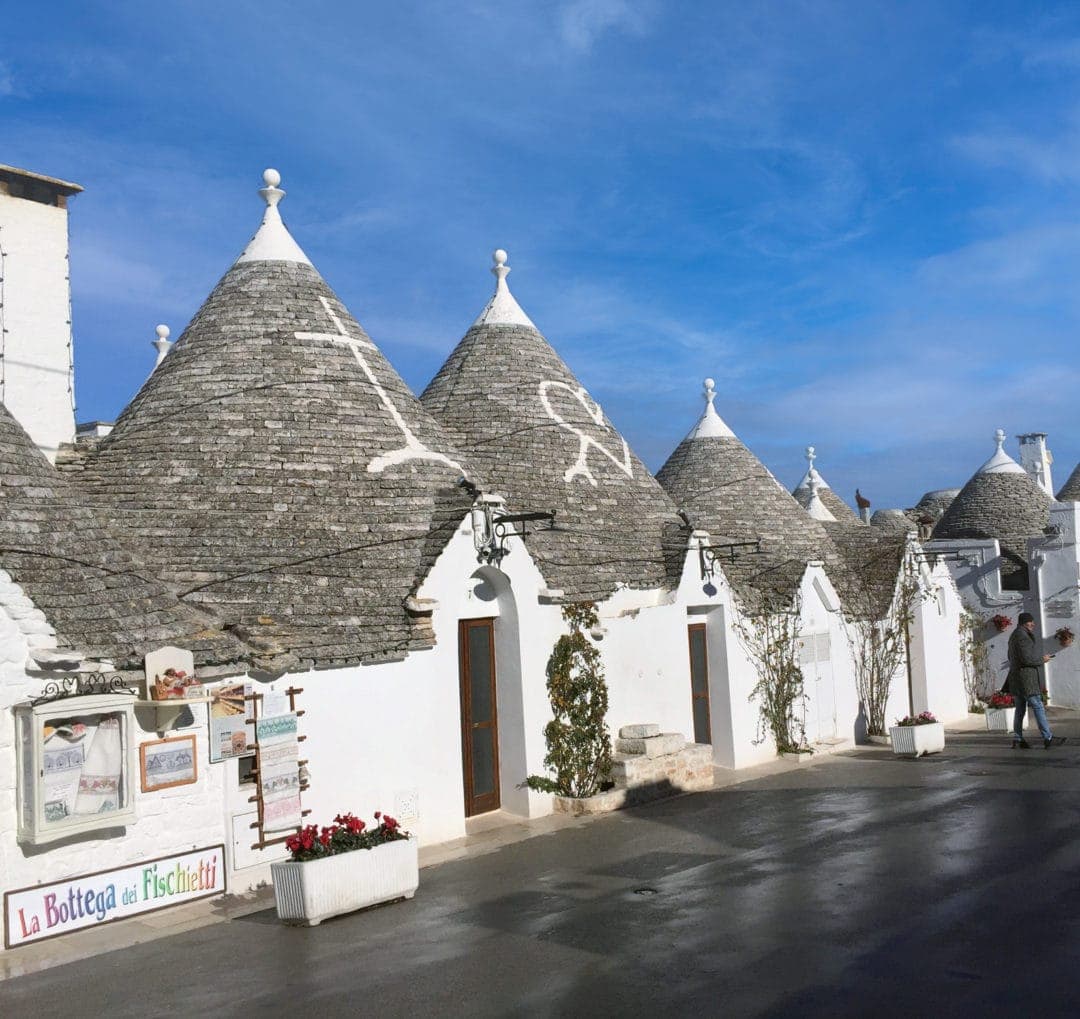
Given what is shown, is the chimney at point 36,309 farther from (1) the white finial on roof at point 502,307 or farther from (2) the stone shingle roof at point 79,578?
(1) the white finial on roof at point 502,307

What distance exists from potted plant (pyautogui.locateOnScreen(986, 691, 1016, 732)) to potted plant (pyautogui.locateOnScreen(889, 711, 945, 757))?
9.14 feet

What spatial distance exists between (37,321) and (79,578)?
250 inches

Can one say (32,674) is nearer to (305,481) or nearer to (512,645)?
(305,481)

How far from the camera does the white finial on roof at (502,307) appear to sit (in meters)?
19.3

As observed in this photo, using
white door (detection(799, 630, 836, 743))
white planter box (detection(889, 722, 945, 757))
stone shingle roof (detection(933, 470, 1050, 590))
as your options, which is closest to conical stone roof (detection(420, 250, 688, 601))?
white door (detection(799, 630, 836, 743))

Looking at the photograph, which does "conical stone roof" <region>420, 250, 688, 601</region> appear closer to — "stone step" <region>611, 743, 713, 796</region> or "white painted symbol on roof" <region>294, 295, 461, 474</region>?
"white painted symbol on roof" <region>294, 295, 461, 474</region>

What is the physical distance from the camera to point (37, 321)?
14.3m

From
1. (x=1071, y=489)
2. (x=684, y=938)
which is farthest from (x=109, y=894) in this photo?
(x=1071, y=489)

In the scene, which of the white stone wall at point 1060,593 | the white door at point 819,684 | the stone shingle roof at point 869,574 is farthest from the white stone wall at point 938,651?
the white door at point 819,684

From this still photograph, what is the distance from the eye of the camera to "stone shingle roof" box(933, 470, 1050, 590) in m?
27.2

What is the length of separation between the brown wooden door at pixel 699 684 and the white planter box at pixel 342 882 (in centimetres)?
835

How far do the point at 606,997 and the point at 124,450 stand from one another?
9.54 m

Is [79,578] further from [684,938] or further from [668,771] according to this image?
[668,771]

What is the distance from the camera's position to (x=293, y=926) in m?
8.90
